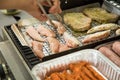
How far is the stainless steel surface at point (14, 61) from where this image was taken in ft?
5.14

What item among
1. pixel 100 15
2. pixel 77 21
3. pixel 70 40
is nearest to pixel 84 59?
pixel 70 40

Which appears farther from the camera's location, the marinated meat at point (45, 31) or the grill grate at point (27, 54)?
the marinated meat at point (45, 31)

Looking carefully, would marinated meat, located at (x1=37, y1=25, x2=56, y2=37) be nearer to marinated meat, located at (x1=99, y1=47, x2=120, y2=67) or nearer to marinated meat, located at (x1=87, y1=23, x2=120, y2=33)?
marinated meat, located at (x1=87, y1=23, x2=120, y2=33)

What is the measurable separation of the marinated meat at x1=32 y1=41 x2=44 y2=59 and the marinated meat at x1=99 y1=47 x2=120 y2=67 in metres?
0.42

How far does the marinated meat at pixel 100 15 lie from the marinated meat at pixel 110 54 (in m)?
0.55

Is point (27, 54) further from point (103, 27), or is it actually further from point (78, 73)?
point (103, 27)

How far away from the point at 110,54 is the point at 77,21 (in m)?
0.62

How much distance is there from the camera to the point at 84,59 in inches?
60.9

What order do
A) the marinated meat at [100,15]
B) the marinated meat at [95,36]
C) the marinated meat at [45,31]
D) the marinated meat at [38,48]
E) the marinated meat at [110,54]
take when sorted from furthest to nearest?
the marinated meat at [100,15] < the marinated meat at [45,31] < the marinated meat at [95,36] < the marinated meat at [38,48] < the marinated meat at [110,54]

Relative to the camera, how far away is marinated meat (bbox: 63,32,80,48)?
1.74m

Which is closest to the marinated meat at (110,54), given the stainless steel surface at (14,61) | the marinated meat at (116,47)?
the marinated meat at (116,47)

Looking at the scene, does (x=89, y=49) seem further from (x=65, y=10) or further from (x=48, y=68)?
(x=65, y=10)

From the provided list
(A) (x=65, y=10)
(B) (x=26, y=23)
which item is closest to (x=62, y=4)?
(A) (x=65, y=10)

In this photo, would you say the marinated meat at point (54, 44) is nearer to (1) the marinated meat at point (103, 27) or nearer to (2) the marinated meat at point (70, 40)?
(2) the marinated meat at point (70, 40)
